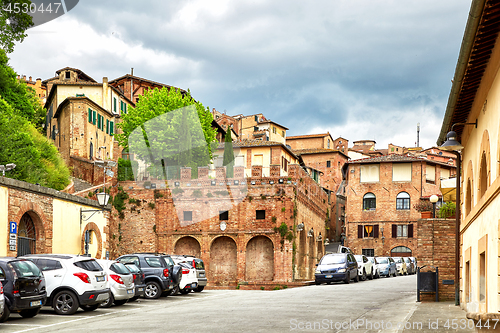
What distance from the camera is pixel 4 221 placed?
860 inches

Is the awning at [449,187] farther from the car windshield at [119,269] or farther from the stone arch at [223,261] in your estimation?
the stone arch at [223,261]

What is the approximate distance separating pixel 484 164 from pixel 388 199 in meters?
46.8

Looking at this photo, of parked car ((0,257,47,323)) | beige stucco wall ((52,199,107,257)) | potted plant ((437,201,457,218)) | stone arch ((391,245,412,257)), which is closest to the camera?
parked car ((0,257,47,323))

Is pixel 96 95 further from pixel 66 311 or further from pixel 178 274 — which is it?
pixel 66 311

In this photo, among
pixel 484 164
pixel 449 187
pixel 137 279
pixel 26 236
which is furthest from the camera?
pixel 26 236

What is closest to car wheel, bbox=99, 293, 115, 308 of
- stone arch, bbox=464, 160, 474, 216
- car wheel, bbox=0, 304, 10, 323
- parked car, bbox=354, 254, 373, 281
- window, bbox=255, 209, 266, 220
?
car wheel, bbox=0, 304, 10, 323

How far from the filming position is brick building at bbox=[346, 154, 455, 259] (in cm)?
5662

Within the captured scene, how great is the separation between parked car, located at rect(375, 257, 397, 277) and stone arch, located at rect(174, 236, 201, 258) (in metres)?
12.5

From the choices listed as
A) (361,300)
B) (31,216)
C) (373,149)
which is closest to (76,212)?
(31,216)

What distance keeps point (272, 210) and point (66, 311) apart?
2342 centimetres

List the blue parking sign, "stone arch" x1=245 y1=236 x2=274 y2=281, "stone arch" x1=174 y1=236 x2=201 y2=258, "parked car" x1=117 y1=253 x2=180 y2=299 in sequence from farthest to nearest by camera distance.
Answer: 1. "stone arch" x1=174 y1=236 x2=201 y2=258
2. "stone arch" x1=245 y1=236 x2=274 y2=281
3. the blue parking sign
4. "parked car" x1=117 y1=253 x2=180 y2=299

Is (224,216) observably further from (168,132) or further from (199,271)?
(199,271)

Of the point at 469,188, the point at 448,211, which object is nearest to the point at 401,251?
the point at 448,211

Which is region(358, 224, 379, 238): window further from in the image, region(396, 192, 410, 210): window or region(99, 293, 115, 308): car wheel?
region(99, 293, 115, 308): car wheel
